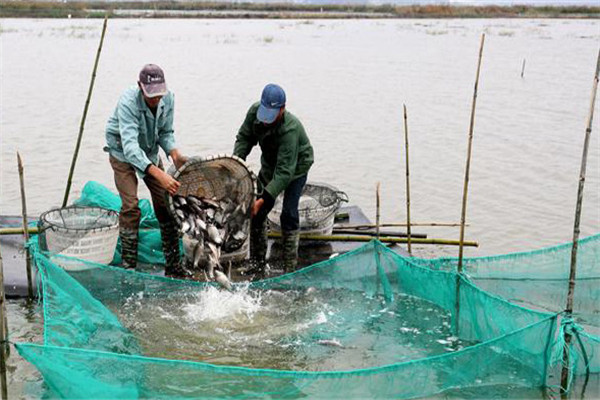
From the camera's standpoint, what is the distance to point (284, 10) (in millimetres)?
61906

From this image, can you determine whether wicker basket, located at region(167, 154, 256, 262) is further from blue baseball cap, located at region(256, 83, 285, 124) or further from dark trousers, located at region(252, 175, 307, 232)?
blue baseball cap, located at region(256, 83, 285, 124)

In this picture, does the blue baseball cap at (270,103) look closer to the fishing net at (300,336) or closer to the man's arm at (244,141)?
the man's arm at (244,141)

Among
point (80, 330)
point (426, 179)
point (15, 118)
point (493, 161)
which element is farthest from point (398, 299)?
point (15, 118)

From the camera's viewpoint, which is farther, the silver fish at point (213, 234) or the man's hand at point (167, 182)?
the silver fish at point (213, 234)

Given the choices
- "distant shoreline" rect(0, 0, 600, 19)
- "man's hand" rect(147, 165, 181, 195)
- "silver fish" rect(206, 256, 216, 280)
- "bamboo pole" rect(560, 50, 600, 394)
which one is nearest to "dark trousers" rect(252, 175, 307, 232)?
"silver fish" rect(206, 256, 216, 280)

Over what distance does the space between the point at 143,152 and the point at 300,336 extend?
190 cm

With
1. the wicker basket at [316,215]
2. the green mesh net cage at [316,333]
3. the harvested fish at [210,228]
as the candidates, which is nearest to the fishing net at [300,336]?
the green mesh net cage at [316,333]

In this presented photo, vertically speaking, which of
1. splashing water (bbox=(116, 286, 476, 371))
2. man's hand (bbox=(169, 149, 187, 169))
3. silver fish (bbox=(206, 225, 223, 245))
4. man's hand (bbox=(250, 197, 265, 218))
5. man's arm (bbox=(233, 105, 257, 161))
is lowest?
splashing water (bbox=(116, 286, 476, 371))

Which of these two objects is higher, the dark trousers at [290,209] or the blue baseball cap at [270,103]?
the blue baseball cap at [270,103]

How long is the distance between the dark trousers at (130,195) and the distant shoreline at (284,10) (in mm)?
39563

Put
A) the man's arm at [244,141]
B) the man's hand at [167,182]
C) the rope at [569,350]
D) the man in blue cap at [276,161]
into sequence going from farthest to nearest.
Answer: the man's arm at [244,141] < the man in blue cap at [276,161] < the man's hand at [167,182] < the rope at [569,350]

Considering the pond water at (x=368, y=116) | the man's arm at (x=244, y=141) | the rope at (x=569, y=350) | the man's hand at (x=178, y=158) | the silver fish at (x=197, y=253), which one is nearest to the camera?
the rope at (x=569, y=350)

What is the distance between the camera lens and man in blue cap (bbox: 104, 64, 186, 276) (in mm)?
5176

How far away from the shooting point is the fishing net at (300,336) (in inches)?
130
